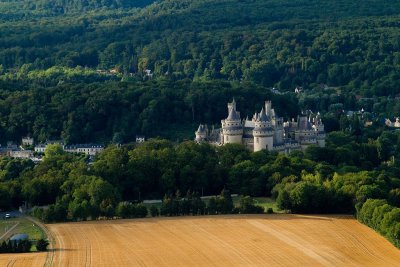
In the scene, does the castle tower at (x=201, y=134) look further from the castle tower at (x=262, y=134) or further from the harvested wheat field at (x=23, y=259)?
the harvested wheat field at (x=23, y=259)

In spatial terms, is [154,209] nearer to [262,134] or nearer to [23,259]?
[23,259]

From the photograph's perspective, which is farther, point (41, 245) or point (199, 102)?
point (199, 102)

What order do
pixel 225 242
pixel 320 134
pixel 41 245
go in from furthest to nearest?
pixel 320 134
pixel 225 242
pixel 41 245

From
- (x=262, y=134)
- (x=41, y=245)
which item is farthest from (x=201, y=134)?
(x=41, y=245)

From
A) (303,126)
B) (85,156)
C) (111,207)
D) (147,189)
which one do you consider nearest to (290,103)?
(303,126)

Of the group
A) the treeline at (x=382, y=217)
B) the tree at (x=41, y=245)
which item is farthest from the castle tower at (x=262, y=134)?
the tree at (x=41, y=245)

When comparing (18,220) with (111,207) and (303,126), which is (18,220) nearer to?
(111,207)

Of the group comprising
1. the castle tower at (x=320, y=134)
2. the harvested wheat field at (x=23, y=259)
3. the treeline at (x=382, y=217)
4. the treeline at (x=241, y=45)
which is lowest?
the harvested wheat field at (x=23, y=259)
